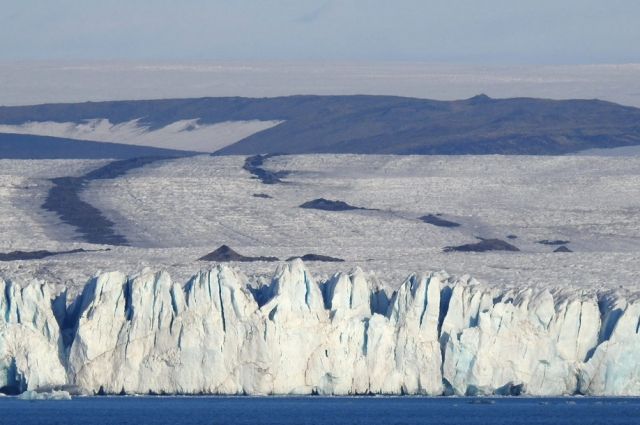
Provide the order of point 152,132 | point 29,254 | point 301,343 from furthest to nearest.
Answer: point 152,132 → point 29,254 → point 301,343

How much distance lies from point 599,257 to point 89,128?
263ft

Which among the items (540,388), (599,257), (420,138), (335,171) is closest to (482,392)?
(540,388)

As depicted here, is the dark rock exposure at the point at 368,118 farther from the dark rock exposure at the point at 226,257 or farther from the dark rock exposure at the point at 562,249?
the dark rock exposure at the point at 226,257

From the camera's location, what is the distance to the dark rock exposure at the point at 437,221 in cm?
5507

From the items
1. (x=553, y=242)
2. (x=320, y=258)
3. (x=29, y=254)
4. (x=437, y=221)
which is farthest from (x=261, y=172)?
(x=320, y=258)

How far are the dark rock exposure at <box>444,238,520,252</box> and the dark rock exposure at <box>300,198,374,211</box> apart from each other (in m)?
9.86

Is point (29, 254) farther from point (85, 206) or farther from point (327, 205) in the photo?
point (327, 205)

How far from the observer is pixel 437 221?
55938 mm

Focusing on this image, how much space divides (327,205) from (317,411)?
32112 mm

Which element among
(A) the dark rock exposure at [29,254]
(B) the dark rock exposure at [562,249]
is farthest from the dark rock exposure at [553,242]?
(A) the dark rock exposure at [29,254]

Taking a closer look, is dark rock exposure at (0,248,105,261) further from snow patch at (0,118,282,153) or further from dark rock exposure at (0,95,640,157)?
snow patch at (0,118,282,153)

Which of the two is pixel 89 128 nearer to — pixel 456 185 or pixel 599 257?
pixel 456 185

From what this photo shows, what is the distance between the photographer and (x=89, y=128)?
117000 millimetres

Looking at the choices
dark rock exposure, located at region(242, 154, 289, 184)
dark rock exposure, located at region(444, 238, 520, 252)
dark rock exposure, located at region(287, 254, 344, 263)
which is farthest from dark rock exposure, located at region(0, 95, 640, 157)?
dark rock exposure, located at region(287, 254, 344, 263)
